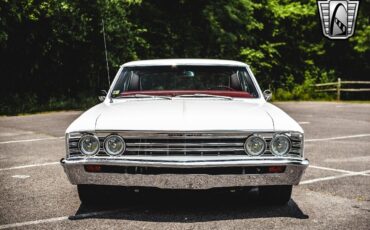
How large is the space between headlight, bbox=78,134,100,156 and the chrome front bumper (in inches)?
3.0

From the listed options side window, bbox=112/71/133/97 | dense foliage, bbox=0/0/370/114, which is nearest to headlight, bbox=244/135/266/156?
side window, bbox=112/71/133/97

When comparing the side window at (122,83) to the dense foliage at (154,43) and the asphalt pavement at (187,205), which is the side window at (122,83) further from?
the dense foliage at (154,43)

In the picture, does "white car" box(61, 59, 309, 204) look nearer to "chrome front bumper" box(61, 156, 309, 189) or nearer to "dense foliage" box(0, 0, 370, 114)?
"chrome front bumper" box(61, 156, 309, 189)

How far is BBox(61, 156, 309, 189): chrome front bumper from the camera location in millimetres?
4797

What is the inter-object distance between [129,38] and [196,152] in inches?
755

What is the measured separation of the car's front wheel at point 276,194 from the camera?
538 cm

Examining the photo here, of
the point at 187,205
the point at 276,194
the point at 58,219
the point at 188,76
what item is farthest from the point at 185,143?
the point at 188,76

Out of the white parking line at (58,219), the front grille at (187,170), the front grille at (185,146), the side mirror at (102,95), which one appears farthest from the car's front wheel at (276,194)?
the side mirror at (102,95)

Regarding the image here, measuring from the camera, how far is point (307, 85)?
→ 102ft

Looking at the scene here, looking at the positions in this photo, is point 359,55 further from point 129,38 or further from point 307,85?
point 129,38

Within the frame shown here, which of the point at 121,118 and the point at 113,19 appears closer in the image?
the point at 121,118

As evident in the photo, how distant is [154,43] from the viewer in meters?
26.6

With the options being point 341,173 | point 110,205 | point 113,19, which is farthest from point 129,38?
point 110,205

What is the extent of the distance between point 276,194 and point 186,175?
1.12 m
